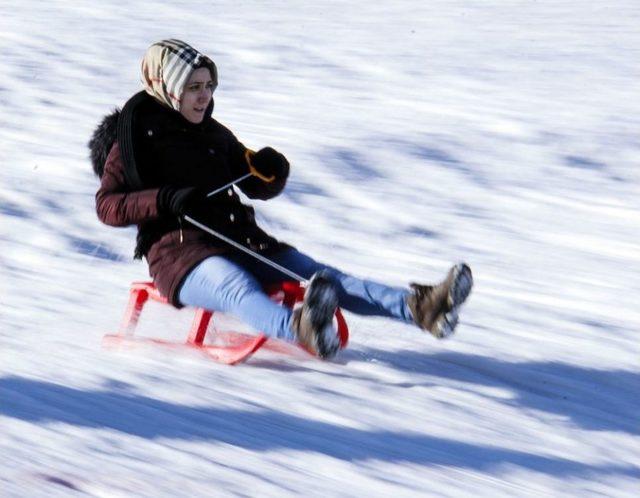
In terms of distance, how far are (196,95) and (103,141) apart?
1.20ft

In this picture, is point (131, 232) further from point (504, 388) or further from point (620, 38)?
point (620, 38)

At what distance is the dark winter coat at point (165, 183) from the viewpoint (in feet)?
14.4

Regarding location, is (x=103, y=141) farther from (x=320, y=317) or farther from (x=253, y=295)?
(x=320, y=317)

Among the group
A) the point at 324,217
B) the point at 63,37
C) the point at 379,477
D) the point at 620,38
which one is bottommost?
the point at 379,477

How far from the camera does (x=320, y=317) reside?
3.79m

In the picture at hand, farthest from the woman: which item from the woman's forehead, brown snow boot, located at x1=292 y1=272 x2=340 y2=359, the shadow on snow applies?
the shadow on snow

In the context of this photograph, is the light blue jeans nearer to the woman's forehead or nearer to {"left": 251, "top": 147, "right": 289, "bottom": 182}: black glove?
{"left": 251, "top": 147, "right": 289, "bottom": 182}: black glove

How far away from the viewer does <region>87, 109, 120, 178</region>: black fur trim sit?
4613 mm

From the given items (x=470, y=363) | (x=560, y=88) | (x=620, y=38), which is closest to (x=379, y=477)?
(x=470, y=363)

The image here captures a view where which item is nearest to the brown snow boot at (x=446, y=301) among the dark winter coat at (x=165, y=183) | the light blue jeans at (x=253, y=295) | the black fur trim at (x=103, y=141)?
the light blue jeans at (x=253, y=295)

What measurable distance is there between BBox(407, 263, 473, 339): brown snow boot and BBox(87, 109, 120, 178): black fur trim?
133 cm

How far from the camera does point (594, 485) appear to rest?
3.37 m

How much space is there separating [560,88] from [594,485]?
20.0 feet

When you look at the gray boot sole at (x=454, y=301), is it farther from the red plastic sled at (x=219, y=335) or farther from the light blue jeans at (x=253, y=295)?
the red plastic sled at (x=219, y=335)
